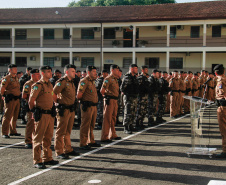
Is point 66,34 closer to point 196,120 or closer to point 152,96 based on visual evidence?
point 152,96

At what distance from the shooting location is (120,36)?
34250mm

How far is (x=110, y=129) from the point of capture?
962 centimetres

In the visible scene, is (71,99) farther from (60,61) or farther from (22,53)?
(22,53)

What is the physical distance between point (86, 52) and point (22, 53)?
753 cm

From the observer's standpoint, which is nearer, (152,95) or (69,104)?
(69,104)

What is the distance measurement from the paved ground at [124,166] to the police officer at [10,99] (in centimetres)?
61

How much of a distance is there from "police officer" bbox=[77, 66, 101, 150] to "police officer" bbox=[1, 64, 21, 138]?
111 inches

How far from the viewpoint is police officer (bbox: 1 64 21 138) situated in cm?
992

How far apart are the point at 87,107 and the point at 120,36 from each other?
2674 centimetres

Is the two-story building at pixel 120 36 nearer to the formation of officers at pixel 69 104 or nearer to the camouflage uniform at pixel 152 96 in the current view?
the formation of officers at pixel 69 104

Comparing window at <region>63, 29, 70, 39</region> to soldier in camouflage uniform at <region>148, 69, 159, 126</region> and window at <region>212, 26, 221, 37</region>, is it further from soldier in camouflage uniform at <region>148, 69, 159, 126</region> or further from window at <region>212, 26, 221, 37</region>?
soldier in camouflage uniform at <region>148, 69, 159, 126</region>

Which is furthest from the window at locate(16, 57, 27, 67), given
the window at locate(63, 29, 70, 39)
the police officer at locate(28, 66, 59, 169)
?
the police officer at locate(28, 66, 59, 169)

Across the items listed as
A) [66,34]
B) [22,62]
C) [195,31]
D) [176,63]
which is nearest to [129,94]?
[176,63]

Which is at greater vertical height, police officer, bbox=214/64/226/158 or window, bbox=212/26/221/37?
window, bbox=212/26/221/37
